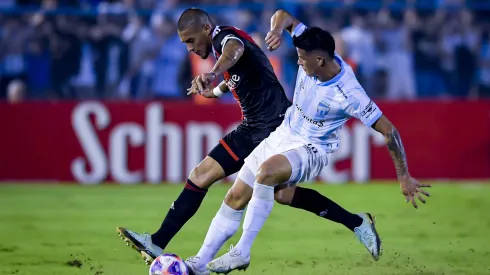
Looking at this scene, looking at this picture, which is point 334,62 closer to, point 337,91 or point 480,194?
point 337,91

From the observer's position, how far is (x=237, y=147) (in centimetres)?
793

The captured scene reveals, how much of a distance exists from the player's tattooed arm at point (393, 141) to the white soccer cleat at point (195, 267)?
5.44 ft

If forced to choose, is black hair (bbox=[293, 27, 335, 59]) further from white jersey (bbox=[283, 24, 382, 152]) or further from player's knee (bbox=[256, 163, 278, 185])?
player's knee (bbox=[256, 163, 278, 185])

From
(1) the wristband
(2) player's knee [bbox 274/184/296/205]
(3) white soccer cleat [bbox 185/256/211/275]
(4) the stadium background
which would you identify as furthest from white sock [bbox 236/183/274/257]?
(4) the stadium background

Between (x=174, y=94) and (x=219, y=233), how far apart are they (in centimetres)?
944

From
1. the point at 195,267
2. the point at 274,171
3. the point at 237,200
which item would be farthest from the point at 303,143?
the point at 195,267

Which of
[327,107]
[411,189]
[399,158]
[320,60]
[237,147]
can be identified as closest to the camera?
[411,189]

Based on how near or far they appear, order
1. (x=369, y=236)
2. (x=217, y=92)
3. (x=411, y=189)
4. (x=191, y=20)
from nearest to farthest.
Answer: (x=411, y=189) → (x=191, y=20) → (x=369, y=236) → (x=217, y=92)

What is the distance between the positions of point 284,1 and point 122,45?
3.01 m

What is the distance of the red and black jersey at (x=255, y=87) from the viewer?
7.92 meters

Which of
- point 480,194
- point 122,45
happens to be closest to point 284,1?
point 122,45

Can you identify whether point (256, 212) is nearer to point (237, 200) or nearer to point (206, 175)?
point (237, 200)

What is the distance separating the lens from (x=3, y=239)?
968 cm

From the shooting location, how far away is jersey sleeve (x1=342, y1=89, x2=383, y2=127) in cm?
699
